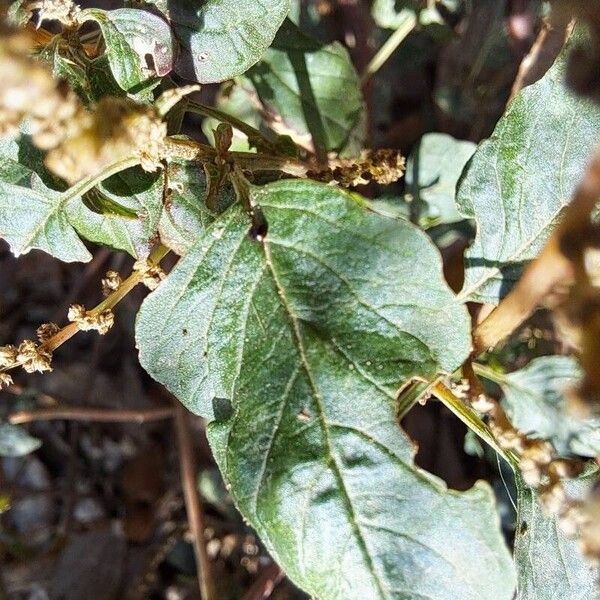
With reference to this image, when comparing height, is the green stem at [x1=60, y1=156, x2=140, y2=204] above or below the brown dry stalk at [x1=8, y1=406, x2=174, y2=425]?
above

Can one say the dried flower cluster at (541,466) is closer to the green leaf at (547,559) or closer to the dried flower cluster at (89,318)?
the green leaf at (547,559)

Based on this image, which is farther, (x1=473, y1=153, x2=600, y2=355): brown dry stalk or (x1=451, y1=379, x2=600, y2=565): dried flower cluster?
(x1=451, y1=379, x2=600, y2=565): dried flower cluster

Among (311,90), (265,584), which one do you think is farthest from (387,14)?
(265,584)

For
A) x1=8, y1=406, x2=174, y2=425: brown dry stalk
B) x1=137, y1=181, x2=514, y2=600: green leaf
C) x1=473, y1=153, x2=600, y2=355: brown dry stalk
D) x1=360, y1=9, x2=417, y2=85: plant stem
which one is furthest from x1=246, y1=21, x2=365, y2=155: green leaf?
x1=8, y1=406, x2=174, y2=425: brown dry stalk

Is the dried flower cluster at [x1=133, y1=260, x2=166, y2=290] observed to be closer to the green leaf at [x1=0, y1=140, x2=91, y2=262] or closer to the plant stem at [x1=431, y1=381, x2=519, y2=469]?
the green leaf at [x1=0, y1=140, x2=91, y2=262]

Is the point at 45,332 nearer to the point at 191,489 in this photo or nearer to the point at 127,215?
the point at 127,215

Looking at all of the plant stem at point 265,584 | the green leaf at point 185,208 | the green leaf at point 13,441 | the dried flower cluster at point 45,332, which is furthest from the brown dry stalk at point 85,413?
the green leaf at point 185,208
